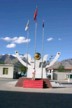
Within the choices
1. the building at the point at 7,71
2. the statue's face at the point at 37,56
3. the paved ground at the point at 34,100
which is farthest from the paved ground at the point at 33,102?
the building at the point at 7,71

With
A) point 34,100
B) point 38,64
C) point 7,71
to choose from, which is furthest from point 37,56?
point 7,71

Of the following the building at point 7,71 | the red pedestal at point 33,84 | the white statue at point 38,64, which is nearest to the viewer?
the red pedestal at point 33,84

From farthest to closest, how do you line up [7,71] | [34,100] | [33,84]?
[7,71] < [33,84] < [34,100]

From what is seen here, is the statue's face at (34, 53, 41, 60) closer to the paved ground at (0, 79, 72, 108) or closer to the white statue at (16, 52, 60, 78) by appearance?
the white statue at (16, 52, 60, 78)

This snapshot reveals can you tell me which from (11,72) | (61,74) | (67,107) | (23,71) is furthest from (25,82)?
(23,71)

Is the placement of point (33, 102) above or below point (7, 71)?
below

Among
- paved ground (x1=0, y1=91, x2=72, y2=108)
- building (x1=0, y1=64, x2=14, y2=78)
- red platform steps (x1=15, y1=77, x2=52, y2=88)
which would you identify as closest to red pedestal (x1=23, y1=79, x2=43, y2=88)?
red platform steps (x1=15, y1=77, x2=52, y2=88)

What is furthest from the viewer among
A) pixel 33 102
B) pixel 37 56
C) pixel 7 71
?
pixel 7 71

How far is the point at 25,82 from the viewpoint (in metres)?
38.2

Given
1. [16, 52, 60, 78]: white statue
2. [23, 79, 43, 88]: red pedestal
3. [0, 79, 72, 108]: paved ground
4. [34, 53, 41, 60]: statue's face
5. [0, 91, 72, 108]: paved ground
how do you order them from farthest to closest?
1. [16, 52, 60, 78]: white statue
2. [34, 53, 41, 60]: statue's face
3. [23, 79, 43, 88]: red pedestal
4. [0, 79, 72, 108]: paved ground
5. [0, 91, 72, 108]: paved ground

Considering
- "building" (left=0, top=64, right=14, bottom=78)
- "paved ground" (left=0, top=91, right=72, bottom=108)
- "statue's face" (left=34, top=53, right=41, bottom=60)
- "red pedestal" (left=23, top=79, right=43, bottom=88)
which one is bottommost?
"paved ground" (left=0, top=91, right=72, bottom=108)

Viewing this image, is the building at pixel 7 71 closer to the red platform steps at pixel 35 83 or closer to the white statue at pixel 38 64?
the white statue at pixel 38 64

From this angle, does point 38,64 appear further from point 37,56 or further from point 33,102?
point 33,102

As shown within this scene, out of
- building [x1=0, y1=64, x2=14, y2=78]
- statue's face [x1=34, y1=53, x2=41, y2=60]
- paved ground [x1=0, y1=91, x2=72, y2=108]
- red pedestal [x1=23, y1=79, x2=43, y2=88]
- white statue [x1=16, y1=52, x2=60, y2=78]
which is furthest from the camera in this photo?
building [x1=0, y1=64, x2=14, y2=78]
